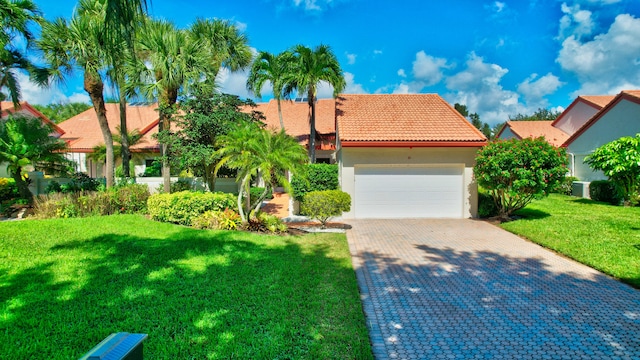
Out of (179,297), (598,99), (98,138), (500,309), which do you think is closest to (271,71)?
(179,297)

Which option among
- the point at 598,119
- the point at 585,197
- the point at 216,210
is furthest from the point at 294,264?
the point at 598,119

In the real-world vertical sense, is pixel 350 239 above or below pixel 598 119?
below

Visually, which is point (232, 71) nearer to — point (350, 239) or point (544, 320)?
point (350, 239)

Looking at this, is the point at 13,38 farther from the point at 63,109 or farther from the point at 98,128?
the point at 63,109

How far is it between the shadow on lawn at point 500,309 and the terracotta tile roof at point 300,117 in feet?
49.2

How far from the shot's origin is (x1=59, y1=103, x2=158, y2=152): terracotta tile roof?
21.8 m

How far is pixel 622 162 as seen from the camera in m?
12.0

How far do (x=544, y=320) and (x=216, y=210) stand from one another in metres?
9.05

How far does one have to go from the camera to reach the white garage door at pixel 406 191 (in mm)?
13008

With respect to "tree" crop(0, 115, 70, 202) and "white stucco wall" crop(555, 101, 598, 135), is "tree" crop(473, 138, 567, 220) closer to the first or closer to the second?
"tree" crop(0, 115, 70, 202)

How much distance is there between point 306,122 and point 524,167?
1470cm

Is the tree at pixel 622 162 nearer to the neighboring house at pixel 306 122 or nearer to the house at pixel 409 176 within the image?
the house at pixel 409 176

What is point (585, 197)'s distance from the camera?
1762 centimetres

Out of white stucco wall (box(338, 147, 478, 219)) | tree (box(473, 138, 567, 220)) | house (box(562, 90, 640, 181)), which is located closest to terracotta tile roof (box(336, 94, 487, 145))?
white stucco wall (box(338, 147, 478, 219))
